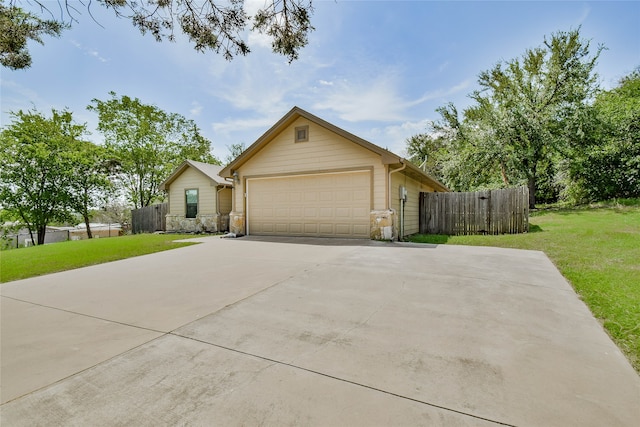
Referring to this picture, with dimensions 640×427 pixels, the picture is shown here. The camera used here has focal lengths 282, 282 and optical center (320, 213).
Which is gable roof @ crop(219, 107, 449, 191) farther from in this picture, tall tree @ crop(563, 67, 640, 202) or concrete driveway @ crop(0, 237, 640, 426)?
tall tree @ crop(563, 67, 640, 202)

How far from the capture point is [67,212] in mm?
19344

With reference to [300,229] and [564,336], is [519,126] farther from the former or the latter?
[564,336]

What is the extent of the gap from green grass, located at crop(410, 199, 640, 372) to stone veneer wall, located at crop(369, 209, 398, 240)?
1341 millimetres

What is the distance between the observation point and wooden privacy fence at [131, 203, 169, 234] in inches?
672

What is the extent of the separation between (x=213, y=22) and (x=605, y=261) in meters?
8.11

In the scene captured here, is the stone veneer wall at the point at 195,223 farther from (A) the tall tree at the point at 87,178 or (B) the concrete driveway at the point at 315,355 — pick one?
(B) the concrete driveway at the point at 315,355

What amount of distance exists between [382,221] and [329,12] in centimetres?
601

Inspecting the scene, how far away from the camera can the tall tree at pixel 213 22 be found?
12.9 ft

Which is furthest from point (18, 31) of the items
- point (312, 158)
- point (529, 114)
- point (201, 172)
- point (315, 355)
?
point (529, 114)

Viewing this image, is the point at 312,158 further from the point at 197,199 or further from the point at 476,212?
the point at 197,199

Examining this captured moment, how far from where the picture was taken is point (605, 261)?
5465 mm

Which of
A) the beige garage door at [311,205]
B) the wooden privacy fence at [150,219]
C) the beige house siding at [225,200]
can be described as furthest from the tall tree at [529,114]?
the wooden privacy fence at [150,219]

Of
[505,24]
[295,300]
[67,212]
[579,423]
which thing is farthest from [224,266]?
[67,212]

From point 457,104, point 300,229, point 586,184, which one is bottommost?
point 300,229
